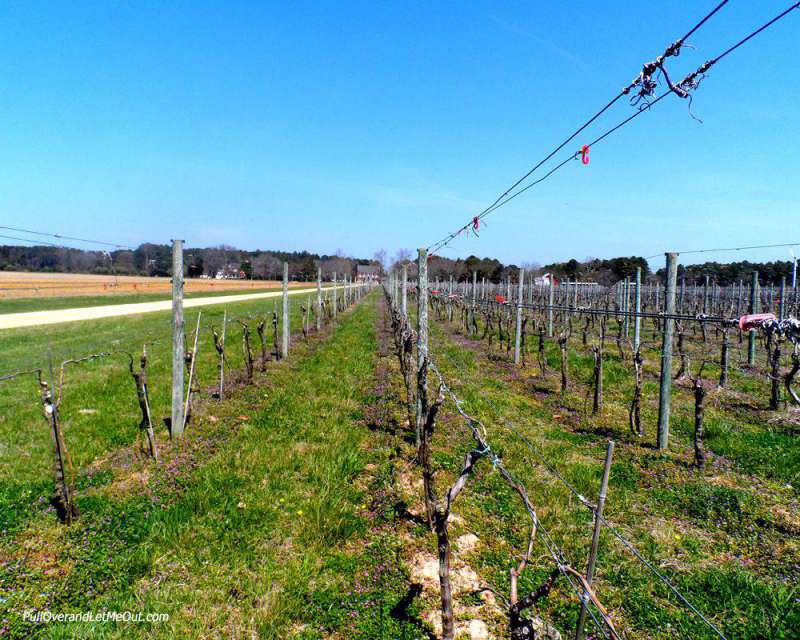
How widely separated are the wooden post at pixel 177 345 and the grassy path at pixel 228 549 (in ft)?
1.71

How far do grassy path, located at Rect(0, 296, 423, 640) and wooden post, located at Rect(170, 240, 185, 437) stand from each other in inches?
20.5

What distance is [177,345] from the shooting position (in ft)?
22.2

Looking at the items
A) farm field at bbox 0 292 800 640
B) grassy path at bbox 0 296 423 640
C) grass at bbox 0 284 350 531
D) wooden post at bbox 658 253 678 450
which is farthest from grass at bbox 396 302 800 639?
grass at bbox 0 284 350 531

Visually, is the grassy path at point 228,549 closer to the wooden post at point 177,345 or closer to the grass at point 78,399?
the wooden post at point 177,345

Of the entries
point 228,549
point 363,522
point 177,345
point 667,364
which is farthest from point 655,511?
point 177,345

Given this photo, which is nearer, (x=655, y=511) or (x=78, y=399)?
(x=655, y=511)

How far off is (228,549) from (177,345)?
3790 millimetres

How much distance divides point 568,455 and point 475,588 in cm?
328

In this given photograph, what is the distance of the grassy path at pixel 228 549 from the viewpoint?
3221 mm

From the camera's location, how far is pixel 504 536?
4.34m

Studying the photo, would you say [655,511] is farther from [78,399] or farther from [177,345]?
[78,399]

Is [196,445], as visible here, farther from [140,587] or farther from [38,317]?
[38,317]

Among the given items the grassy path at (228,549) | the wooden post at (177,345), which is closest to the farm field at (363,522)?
the grassy path at (228,549)

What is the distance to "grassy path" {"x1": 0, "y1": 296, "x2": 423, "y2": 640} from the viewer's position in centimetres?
322
